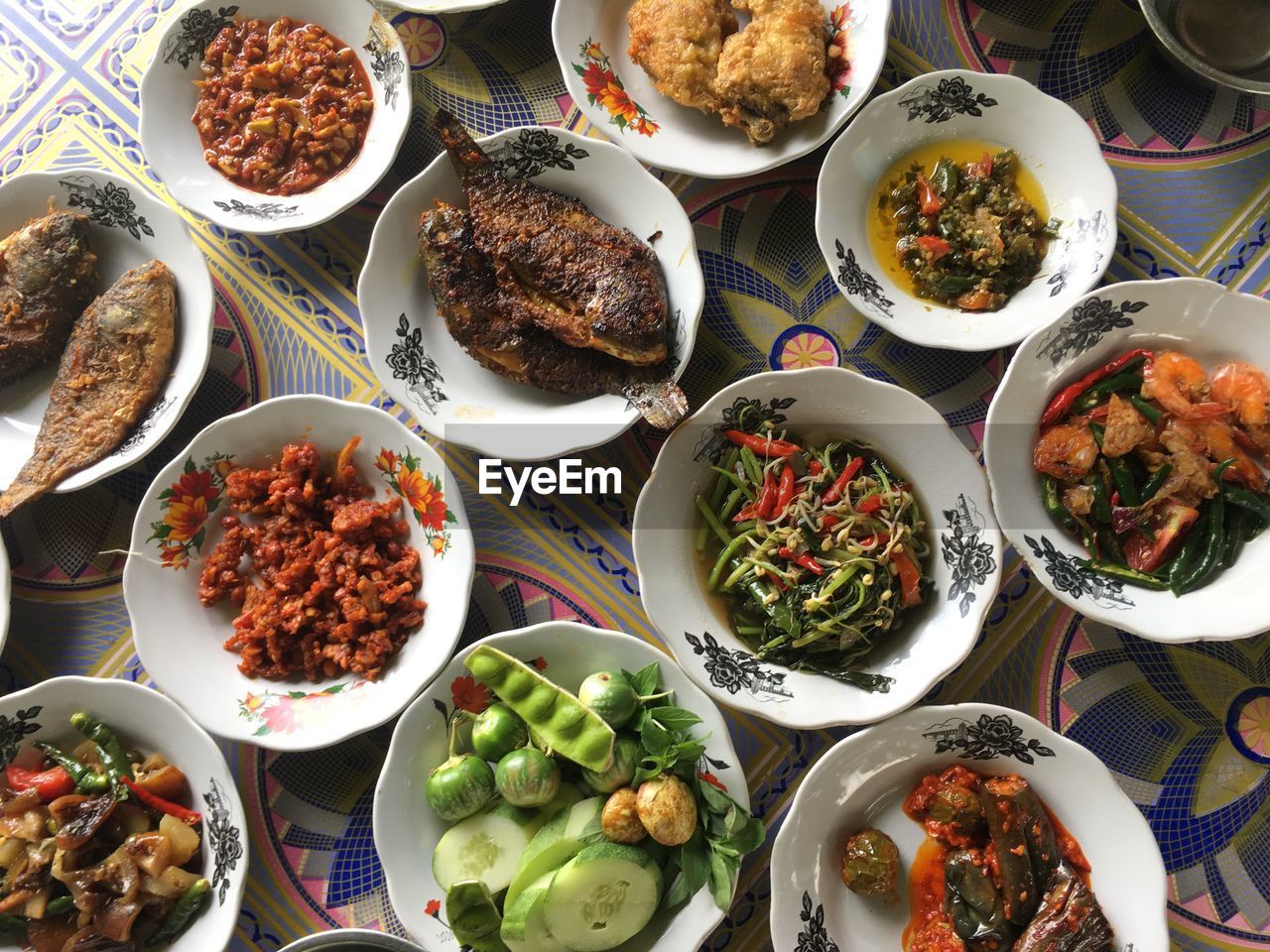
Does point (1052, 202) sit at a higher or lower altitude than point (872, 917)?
higher

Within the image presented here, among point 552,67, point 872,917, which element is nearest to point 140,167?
point 552,67

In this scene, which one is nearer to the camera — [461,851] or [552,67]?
[461,851]

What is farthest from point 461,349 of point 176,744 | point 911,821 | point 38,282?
point 911,821

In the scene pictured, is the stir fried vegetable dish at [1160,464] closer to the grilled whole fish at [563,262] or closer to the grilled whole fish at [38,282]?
the grilled whole fish at [563,262]

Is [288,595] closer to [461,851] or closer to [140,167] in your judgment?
[461,851]

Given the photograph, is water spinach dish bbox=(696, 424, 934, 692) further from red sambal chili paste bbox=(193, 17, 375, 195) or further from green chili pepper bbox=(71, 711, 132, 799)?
green chili pepper bbox=(71, 711, 132, 799)

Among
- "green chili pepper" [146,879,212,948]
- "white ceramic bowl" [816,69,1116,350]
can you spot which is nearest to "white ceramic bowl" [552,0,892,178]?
"white ceramic bowl" [816,69,1116,350]

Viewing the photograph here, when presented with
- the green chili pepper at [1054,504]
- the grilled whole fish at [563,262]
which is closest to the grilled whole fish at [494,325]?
the grilled whole fish at [563,262]
